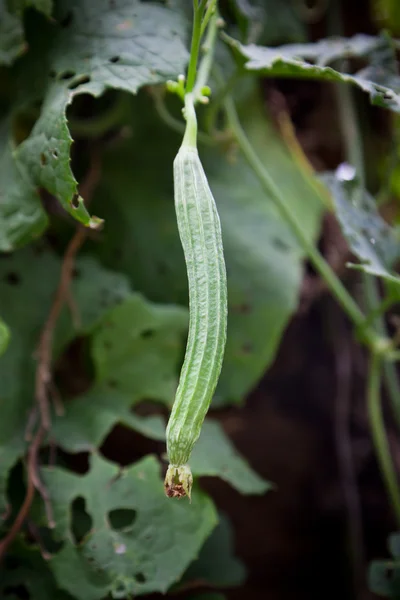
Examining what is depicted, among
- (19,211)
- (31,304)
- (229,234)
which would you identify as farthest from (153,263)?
(19,211)

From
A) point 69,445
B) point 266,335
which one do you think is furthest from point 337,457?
point 69,445

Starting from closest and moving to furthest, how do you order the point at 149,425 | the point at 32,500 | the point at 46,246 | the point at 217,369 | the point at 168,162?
the point at 217,369 < the point at 32,500 < the point at 149,425 < the point at 46,246 < the point at 168,162

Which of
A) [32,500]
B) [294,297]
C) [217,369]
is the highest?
[217,369]

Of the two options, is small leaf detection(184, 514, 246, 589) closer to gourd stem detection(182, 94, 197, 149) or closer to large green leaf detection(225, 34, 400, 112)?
gourd stem detection(182, 94, 197, 149)

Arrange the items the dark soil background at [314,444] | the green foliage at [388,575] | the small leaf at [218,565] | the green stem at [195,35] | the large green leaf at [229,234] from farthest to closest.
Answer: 1. the dark soil background at [314,444]
2. the large green leaf at [229,234]
3. the small leaf at [218,565]
4. the green foliage at [388,575]
5. the green stem at [195,35]

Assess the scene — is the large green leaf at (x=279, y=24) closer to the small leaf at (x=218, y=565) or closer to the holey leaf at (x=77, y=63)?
the holey leaf at (x=77, y=63)

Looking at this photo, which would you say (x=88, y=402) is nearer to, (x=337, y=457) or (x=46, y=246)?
(x=46, y=246)

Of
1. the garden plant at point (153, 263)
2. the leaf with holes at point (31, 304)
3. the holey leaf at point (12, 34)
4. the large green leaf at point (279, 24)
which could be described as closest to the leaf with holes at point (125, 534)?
the garden plant at point (153, 263)
